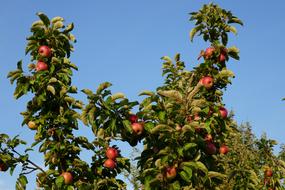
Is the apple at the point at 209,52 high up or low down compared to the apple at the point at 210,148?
up

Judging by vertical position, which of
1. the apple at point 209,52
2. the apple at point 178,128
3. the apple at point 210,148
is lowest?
the apple at point 178,128

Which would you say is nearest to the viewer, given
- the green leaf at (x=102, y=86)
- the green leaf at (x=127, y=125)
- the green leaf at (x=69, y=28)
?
the green leaf at (x=127, y=125)

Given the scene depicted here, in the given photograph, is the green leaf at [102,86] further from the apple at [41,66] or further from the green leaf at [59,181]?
the apple at [41,66]

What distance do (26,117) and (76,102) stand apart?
1002mm

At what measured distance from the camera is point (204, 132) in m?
6.86

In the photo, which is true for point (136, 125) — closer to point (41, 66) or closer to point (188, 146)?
point (188, 146)

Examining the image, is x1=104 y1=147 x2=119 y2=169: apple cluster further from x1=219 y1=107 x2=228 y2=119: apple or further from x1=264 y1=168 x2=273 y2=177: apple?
x1=264 y1=168 x2=273 y2=177: apple

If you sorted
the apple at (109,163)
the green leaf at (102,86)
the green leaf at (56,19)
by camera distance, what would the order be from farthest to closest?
the green leaf at (56,19)
the apple at (109,163)
the green leaf at (102,86)

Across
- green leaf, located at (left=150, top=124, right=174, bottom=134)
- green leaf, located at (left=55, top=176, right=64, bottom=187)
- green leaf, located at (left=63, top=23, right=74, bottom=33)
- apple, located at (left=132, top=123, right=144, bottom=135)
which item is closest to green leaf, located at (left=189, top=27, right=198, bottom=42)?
green leaf, located at (left=63, top=23, right=74, bottom=33)

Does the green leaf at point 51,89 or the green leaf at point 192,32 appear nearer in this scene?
the green leaf at point 51,89

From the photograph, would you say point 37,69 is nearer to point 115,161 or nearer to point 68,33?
point 68,33

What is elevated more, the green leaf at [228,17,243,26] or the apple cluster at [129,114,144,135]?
the green leaf at [228,17,243,26]

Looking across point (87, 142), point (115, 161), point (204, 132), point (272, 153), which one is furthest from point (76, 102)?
point (272, 153)

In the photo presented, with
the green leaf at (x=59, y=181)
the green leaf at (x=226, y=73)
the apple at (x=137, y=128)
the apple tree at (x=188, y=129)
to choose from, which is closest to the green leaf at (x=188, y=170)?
the apple tree at (x=188, y=129)
